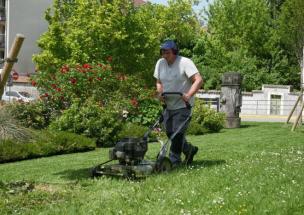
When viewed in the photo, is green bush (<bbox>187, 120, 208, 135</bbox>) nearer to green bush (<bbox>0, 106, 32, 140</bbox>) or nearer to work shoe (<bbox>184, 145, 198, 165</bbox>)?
green bush (<bbox>0, 106, 32, 140</bbox>)

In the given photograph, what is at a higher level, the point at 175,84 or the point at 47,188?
the point at 175,84

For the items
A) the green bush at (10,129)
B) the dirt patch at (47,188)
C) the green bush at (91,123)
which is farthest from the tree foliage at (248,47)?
the dirt patch at (47,188)

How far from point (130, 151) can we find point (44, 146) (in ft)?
19.9

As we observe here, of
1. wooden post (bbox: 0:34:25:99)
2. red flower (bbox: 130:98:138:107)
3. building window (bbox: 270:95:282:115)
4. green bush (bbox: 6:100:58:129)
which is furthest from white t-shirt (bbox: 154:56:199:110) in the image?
building window (bbox: 270:95:282:115)

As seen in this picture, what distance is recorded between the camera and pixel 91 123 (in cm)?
1506

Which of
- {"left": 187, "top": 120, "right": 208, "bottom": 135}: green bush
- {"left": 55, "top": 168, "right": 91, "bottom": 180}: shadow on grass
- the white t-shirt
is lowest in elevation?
{"left": 187, "top": 120, "right": 208, "bottom": 135}: green bush

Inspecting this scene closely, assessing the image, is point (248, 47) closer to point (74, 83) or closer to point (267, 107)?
point (267, 107)

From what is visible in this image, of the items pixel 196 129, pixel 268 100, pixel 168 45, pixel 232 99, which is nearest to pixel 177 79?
pixel 168 45

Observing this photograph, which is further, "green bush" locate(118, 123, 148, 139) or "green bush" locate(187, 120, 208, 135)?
"green bush" locate(187, 120, 208, 135)

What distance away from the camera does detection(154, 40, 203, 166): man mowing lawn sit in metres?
8.30

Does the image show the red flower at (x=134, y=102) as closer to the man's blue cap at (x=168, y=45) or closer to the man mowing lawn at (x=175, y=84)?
the man mowing lawn at (x=175, y=84)

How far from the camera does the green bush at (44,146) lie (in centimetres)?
1251

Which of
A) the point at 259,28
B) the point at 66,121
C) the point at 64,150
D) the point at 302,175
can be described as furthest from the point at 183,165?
the point at 259,28

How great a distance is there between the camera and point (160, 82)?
8672mm
